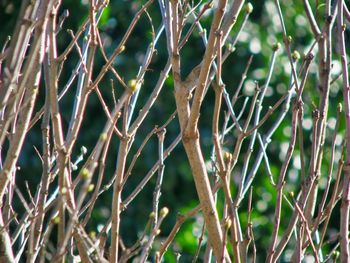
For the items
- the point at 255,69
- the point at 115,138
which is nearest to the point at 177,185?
the point at 115,138

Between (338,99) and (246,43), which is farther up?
(246,43)

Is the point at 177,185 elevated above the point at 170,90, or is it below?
below

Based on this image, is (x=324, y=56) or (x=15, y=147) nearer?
(x=15, y=147)

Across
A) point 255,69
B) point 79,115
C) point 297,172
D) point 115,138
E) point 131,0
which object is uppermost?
point 79,115

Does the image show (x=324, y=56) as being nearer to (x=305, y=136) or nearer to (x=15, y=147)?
(x=15, y=147)

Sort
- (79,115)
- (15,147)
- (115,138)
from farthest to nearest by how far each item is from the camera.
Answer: (115,138) < (79,115) < (15,147)

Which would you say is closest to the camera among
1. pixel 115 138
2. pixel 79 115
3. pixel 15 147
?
pixel 15 147

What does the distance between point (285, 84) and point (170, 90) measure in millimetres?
713

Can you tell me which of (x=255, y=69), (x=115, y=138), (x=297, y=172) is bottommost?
(x=297, y=172)

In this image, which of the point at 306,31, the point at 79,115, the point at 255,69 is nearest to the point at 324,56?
the point at 79,115

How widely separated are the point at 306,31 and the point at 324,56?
326 cm

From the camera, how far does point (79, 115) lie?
76.1 inches

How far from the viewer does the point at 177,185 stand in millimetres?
4953

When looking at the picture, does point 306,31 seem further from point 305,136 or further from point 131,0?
point 131,0
